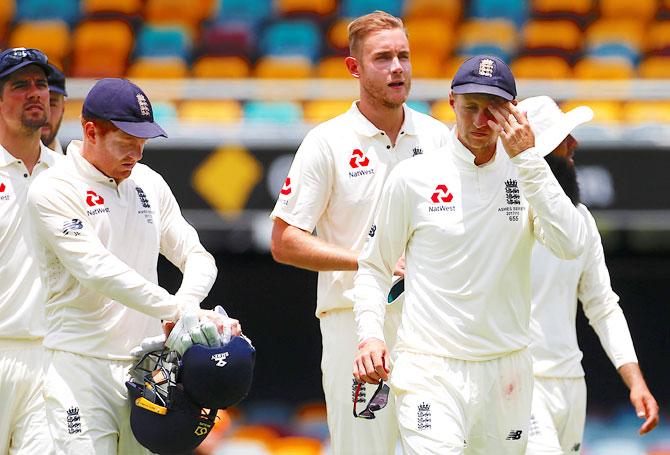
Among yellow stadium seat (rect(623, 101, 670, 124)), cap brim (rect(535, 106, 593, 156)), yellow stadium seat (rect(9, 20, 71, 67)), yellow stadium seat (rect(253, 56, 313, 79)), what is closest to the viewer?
cap brim (rect(535, 106, 593, 156))

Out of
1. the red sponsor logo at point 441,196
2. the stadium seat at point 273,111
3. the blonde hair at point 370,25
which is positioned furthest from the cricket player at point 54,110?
the stadium seat at point 273,111

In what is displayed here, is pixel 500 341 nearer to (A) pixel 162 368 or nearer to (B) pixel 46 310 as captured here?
(A) pixel 162 368

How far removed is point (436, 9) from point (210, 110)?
288 cm

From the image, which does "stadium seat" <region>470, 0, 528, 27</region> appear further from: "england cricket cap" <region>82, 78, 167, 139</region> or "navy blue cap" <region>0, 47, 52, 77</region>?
"england cricket cap" <region>82, 78, 167, 139</region>

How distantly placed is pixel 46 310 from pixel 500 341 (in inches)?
63.3

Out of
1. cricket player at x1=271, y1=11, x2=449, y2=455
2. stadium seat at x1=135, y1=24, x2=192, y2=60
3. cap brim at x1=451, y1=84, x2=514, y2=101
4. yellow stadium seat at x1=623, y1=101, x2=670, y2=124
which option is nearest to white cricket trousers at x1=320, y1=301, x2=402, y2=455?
cricket player at x1=271, y1=11, x2=449, y2=455

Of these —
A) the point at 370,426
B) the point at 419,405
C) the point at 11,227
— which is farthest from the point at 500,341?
the point at 11,227

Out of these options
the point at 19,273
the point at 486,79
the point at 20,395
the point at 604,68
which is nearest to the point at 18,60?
the point at 19,273

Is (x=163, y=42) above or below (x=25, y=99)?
above

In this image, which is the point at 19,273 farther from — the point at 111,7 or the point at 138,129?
the point at 111,7

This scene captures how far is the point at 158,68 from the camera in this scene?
11.3 m

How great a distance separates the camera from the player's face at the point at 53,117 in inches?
257

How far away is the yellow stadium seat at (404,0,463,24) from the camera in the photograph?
12.0 m

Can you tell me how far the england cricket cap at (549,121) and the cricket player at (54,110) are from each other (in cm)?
207
